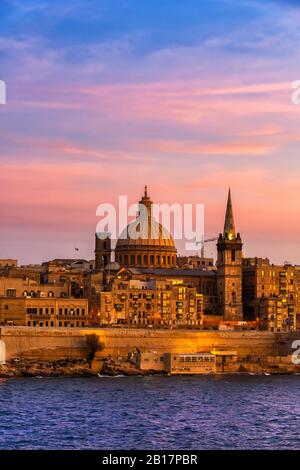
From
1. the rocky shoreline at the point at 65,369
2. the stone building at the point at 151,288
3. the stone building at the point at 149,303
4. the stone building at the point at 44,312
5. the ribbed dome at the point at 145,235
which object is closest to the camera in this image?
the rocky shoreline at the point at 65,369

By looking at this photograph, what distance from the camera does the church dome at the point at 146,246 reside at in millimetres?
106000

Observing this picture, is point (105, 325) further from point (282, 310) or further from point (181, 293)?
point (282, 310)

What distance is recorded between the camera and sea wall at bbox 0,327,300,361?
78.3 meters

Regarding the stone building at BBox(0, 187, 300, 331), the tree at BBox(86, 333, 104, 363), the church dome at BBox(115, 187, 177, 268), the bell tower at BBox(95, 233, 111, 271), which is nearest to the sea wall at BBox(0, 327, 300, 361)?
the tree at BBox(86, 333, 104, 363)

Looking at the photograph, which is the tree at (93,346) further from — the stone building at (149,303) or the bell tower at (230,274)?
the bell tower at (230,274)

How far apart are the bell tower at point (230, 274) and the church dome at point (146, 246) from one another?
338 inches

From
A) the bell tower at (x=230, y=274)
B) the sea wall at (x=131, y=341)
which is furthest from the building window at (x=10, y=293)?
the bell tower at (x=230, y=274)

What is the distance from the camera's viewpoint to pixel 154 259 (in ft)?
348

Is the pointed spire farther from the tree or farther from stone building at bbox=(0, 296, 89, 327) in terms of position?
the tree

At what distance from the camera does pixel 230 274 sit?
322 feet

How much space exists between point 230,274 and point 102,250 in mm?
13770

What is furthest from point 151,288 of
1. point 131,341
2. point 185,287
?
point 131,341

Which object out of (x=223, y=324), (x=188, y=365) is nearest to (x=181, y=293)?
(x=223, y=324)

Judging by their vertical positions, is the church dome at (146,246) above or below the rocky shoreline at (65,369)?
above
